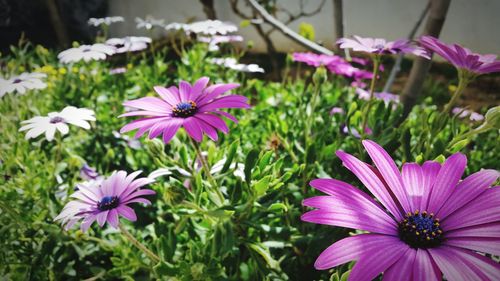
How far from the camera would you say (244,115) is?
1.55 m

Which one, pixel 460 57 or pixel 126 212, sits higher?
pixel 460 57

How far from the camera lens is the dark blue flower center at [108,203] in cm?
74

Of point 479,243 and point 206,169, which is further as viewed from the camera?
point 206,169

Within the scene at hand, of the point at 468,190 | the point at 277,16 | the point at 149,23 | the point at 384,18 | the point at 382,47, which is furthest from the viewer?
the point at 277,16

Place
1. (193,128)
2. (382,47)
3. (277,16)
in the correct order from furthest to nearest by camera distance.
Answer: (277,16)
(382,47)
(193,128)

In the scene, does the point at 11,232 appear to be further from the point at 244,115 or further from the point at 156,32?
the point at 156,32

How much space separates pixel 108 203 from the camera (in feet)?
2.46

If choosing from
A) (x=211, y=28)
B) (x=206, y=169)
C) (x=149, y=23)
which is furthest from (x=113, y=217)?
(x=149, y=23)

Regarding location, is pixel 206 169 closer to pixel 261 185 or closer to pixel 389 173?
pixel 261 185

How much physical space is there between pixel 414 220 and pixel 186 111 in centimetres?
46

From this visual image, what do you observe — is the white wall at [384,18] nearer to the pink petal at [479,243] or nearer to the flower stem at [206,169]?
the flower stem at [206,169]

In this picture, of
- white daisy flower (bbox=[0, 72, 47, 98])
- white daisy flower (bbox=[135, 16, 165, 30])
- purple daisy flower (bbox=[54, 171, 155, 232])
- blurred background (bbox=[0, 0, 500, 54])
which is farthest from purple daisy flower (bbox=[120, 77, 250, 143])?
blurred background (bbox=[0, 0, 500, 54])

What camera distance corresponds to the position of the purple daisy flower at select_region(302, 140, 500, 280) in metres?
0.42

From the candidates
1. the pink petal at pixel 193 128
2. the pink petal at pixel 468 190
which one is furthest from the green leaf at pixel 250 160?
the pink petal at pixel 468 190
